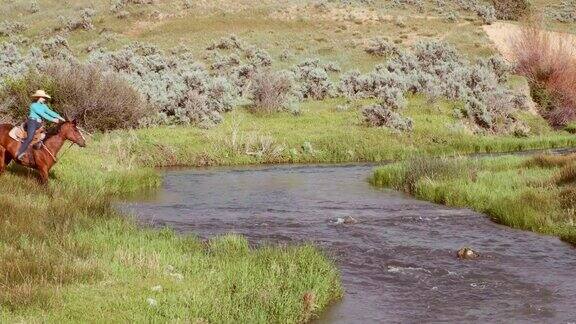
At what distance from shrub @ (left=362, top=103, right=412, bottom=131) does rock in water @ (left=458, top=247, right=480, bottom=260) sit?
2452 cm

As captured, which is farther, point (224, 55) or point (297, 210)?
point (224, 55)

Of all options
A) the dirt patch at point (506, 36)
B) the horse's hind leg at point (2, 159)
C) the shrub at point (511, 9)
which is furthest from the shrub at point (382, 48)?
the horse's hind leg at point (2, 159)

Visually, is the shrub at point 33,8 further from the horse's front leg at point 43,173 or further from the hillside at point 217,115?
the horse's front leg at point 43,173

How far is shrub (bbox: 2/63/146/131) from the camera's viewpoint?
3188cm

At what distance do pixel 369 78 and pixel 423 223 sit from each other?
101 ft

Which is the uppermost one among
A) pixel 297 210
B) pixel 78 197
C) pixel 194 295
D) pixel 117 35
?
pixel 194 295

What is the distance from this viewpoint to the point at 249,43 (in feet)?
210

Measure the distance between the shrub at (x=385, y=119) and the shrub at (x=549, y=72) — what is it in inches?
627

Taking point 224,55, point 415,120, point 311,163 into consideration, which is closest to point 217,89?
point 311,163

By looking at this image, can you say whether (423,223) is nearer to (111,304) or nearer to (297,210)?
(297,210)

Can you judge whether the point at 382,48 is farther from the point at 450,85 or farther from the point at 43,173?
the point at 43,173

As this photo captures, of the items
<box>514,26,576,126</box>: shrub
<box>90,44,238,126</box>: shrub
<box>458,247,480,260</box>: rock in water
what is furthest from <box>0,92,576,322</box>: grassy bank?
<box>514,26,576,126</box>: shrub

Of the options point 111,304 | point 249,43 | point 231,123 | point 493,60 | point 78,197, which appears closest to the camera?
point 111,304

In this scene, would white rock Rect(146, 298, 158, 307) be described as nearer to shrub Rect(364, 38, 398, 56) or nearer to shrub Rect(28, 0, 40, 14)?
shrub Rect(364, 38, 398, 56)
